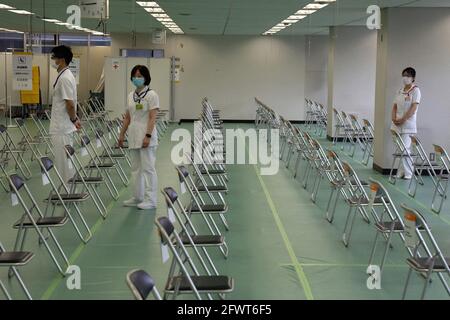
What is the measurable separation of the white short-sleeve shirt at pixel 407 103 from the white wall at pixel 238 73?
11266 millimetres

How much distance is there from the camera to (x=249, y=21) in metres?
15.4

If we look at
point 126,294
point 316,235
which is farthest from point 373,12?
point 126,294

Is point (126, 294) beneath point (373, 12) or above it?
beneath

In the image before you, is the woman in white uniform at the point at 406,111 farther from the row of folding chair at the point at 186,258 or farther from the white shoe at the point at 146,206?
the white shoe at the point at 146,206

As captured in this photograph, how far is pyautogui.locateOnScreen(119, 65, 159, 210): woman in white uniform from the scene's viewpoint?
293 inches

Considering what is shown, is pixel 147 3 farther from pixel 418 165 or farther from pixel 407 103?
pixel 418 165

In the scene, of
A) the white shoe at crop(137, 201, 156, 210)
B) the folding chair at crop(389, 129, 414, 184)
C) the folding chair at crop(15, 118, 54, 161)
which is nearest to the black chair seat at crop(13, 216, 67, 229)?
the white shoe at crop(137, 201, 156, 210)

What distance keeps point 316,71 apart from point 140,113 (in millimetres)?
14719

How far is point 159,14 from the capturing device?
46.1 feet

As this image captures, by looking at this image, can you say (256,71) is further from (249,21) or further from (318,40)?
(249,21)

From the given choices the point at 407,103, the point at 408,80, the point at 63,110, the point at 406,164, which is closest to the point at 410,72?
the point at 408,80

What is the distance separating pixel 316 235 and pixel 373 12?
19.6 ft

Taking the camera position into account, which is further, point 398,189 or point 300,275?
point 398,189

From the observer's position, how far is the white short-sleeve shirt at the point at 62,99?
24.1ft
